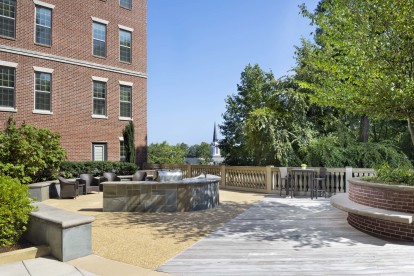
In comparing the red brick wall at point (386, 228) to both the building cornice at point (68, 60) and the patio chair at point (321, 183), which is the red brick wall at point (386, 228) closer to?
the patio chair at point (321, 183)

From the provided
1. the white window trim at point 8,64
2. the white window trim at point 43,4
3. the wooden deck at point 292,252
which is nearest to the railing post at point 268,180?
the wooden deck at point 292,252

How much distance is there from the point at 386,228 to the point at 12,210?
23.2ft

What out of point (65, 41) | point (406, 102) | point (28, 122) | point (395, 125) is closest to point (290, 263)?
point (406, 102)

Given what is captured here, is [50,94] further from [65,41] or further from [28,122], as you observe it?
[65,41]

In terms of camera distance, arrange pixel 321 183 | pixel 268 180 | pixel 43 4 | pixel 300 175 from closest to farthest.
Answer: pixel 321 183, pixel 300 175, pixel 268 180, pixel 43 4

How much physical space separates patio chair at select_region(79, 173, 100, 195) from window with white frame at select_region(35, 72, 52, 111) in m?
5.53

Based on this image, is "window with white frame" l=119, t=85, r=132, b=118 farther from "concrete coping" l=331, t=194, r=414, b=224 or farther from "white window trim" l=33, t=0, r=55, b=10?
"concrete coping" l=331, t=194, r=414, b=224

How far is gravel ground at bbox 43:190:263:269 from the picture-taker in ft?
20.0

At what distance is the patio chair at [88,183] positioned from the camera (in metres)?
15.1

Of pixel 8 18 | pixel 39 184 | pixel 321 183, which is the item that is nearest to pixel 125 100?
pixel 8 18

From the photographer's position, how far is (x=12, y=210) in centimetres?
579

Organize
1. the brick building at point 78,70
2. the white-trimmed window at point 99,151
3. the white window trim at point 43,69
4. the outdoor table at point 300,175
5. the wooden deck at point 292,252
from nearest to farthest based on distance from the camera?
the wooden deck at point 292,252 < the outdoor table at point 300,175 < the brick building at point 78,70 < the white window trim at point 43,69 < the white-trimmed window at point 99,151

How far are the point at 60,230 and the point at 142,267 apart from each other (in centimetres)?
145

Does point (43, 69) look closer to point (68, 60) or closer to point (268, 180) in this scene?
point (68, 60)
